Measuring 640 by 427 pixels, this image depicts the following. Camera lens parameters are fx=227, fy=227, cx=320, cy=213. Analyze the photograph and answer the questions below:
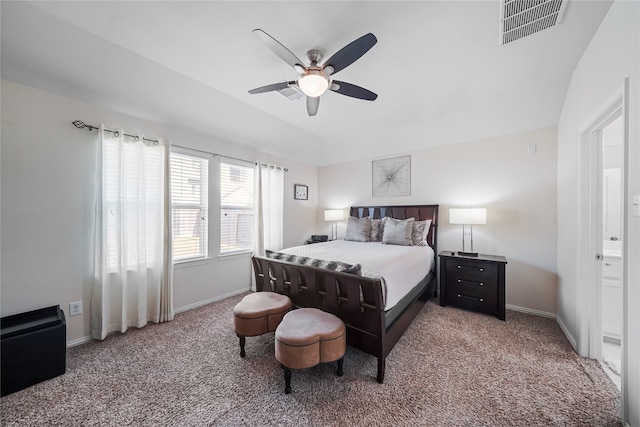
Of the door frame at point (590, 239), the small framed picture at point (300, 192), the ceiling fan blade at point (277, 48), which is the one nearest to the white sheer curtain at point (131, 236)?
the ceiling fan blade at point (277, 48)

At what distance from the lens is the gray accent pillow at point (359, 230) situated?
388cm

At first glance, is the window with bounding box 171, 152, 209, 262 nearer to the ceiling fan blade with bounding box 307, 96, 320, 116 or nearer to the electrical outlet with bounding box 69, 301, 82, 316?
the electrical outlet with bounding box 69, 301, 82, 316

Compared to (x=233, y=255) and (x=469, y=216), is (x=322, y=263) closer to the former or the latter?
(x=233, y=255)

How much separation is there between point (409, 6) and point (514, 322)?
3.47 m

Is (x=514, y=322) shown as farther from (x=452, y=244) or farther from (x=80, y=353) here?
(x=80, y=353)

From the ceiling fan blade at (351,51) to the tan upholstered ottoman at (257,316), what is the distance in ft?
6.93

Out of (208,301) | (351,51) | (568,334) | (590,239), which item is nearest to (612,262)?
(590,239)

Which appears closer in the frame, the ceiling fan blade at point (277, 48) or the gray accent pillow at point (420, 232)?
the ceiling fan blade at point (277, 48)

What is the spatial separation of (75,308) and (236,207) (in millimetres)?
2097

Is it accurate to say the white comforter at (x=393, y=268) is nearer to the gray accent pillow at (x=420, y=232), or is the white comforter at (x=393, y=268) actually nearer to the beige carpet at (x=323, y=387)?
the gray accent pillow at (x=420, y=232)

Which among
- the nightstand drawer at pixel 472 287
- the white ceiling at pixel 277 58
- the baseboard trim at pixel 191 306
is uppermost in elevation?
the white ceiling at pixel 277 58

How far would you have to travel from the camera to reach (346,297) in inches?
77.1

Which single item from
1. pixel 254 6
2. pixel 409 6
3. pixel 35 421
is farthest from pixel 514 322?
pixel 35 421

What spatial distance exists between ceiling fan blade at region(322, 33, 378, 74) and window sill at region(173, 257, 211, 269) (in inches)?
115
